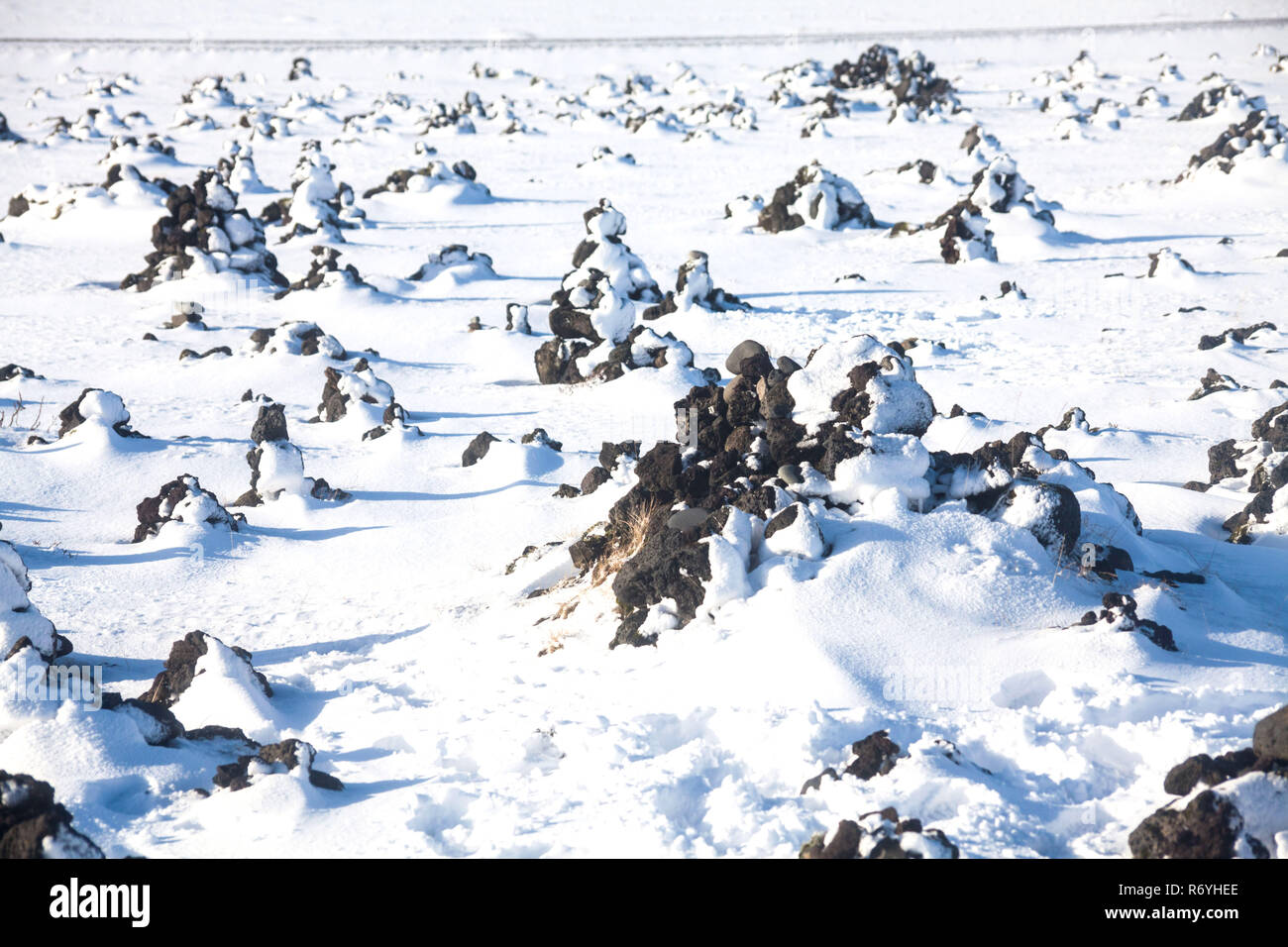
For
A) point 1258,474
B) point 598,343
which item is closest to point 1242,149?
point 598,343

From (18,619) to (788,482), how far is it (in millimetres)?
3748

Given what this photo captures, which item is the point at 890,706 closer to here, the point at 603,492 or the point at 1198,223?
the point at 603,492

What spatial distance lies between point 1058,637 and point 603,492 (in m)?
3.47

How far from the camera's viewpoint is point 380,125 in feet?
86.3

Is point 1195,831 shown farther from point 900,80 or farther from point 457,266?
point 900,80

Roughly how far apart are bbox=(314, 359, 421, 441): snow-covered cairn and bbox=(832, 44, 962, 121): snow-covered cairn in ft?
65.7

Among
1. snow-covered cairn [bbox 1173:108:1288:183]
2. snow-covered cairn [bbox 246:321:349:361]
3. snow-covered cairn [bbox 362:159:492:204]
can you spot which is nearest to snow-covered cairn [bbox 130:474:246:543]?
snow-covered cairn [bbox 246:321:349:361]

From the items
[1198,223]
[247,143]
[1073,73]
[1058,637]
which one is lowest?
[1058,637]

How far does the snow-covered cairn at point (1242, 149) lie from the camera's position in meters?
18.7

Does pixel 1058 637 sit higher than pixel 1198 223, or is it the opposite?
pixel 1198 223

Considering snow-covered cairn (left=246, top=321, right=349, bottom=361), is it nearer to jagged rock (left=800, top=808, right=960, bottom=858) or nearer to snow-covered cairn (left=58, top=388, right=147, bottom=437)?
snow-covered cairn (left=58, top=388, right=147, bottom=437)

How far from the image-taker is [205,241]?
47.8 ft
